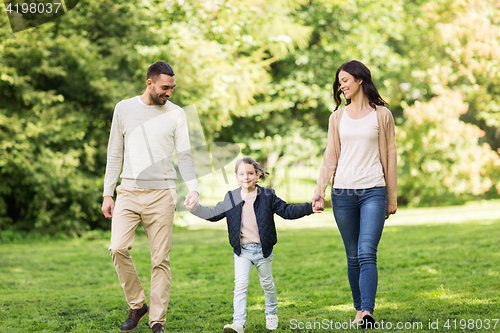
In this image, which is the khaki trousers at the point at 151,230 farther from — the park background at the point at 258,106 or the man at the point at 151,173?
the park background at the point at 258,106

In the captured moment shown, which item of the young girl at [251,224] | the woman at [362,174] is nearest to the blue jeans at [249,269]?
the young girl at [251,224]

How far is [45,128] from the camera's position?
10469 millimetres

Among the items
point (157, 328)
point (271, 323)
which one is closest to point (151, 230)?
point (157, 328)

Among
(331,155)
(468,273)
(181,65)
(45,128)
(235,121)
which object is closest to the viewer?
(331,155)

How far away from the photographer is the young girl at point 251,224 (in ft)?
12.0

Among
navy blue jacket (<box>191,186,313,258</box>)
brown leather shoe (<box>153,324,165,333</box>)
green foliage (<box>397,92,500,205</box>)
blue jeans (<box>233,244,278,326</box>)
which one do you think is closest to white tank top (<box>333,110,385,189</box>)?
navy blue jacket (<box>191,186,313,258</box>)

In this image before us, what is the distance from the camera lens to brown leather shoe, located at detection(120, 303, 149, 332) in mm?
3779

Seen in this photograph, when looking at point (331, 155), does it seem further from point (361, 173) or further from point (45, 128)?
point (45, 128)

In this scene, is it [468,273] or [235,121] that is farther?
[235,121]

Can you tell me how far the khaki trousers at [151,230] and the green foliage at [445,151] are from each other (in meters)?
15.2

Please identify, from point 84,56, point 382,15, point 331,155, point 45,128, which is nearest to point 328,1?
point 382,15

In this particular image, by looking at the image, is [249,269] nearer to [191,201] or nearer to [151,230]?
[191,201]

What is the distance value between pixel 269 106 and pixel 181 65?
5.37 meters

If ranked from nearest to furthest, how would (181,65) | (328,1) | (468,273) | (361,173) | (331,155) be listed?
(361,173), (331,155), (468,273), (181,65), (328,1)
